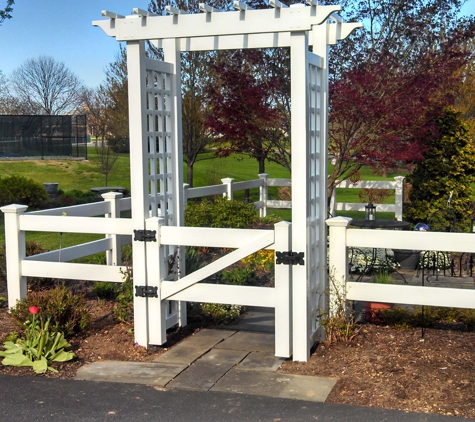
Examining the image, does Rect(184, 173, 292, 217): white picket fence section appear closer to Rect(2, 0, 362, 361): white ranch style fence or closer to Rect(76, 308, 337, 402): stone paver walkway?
Rect(2, 0, 362, 361): white ranch style fence

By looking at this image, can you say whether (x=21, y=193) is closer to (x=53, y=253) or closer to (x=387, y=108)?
(x=387, y=108)

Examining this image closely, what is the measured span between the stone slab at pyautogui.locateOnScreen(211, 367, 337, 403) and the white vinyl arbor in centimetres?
38

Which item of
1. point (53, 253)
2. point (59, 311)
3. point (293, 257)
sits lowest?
point (59, 311)

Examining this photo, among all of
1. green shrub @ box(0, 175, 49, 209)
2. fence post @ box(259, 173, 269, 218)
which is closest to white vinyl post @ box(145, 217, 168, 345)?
fence post @ box(259, 173, 269, 218)

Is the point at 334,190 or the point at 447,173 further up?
the point at 447,173

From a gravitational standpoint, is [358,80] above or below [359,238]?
above

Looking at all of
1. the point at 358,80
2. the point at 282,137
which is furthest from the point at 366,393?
the point at 282,137

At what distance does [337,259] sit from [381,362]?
0.94 meters

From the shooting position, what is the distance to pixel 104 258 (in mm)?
8859

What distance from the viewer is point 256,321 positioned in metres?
6.53

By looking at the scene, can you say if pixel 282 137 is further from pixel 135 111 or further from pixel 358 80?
pixel 135 111

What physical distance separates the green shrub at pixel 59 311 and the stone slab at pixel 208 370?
130 centimetres

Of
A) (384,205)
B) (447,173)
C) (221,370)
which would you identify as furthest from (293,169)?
(384,205)

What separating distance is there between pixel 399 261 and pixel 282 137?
4.50 m
